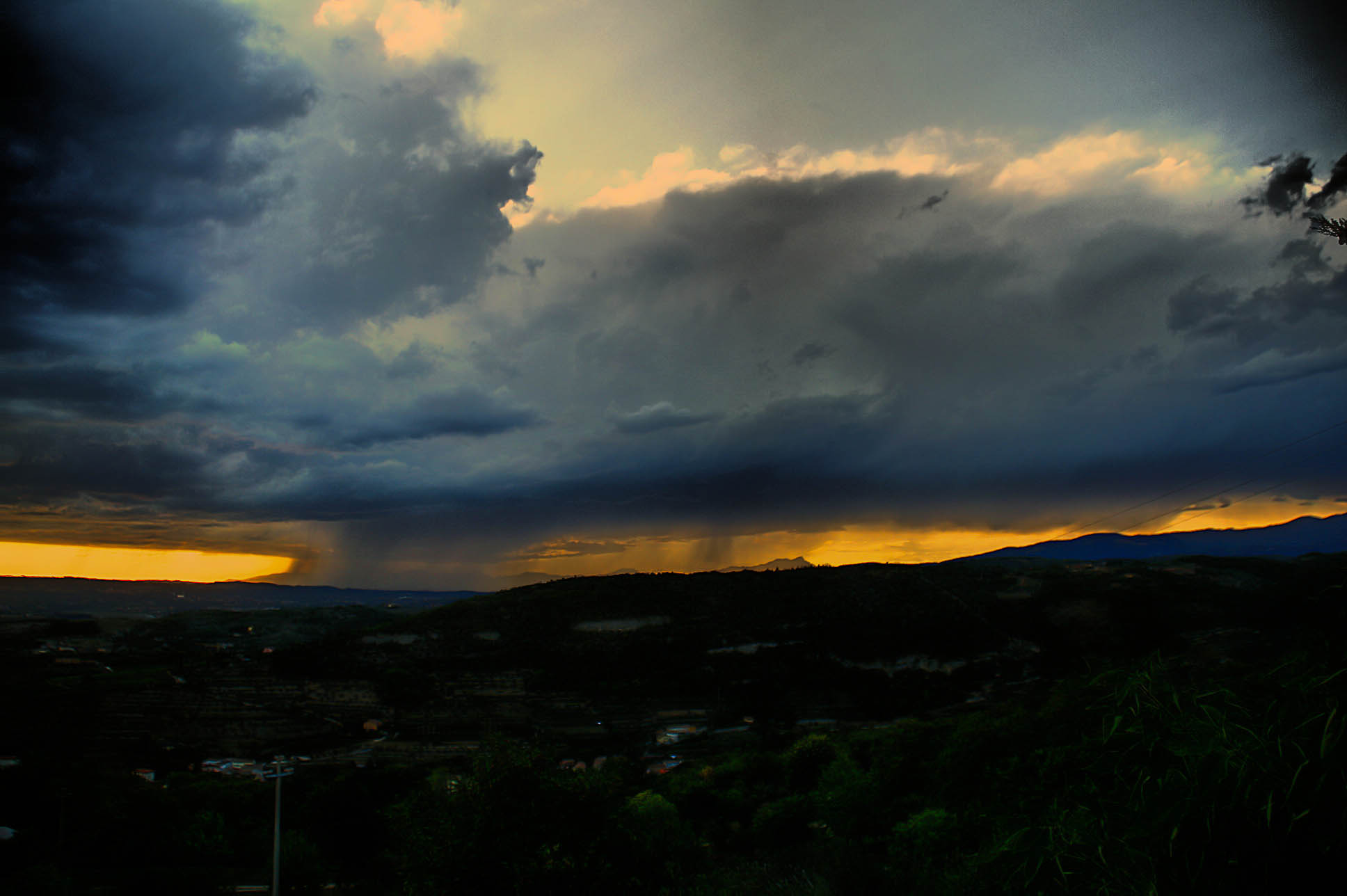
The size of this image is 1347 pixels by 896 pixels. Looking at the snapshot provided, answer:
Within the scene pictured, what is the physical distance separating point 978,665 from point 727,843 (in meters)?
82.9

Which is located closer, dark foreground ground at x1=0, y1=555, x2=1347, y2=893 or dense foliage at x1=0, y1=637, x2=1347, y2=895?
dense foliage at x1=0, y1=637, x2=1347, y2=895

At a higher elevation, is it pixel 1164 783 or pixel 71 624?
pixel 1164 783

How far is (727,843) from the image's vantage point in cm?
4541

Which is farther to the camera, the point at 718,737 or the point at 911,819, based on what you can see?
the point at 718,737

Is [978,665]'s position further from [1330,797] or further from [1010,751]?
[1330,797]

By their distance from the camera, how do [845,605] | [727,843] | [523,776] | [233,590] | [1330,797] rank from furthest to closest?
[233,590] → [845,605] → [727,843] → [523,776] → [1330,797]

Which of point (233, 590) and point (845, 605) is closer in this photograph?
point (845, 605)

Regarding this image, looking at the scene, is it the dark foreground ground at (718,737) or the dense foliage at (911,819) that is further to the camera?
the dark foreground ground at (718,737)

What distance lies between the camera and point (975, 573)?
144m

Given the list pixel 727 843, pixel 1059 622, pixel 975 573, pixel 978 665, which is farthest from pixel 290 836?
pixel 975 573

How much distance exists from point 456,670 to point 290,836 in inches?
3091

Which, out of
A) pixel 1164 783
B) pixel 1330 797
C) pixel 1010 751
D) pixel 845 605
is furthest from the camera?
pixel 845 605

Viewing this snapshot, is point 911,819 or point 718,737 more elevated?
point 911,819

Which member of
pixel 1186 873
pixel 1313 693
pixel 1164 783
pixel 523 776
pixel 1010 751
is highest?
pixel 1313 693
